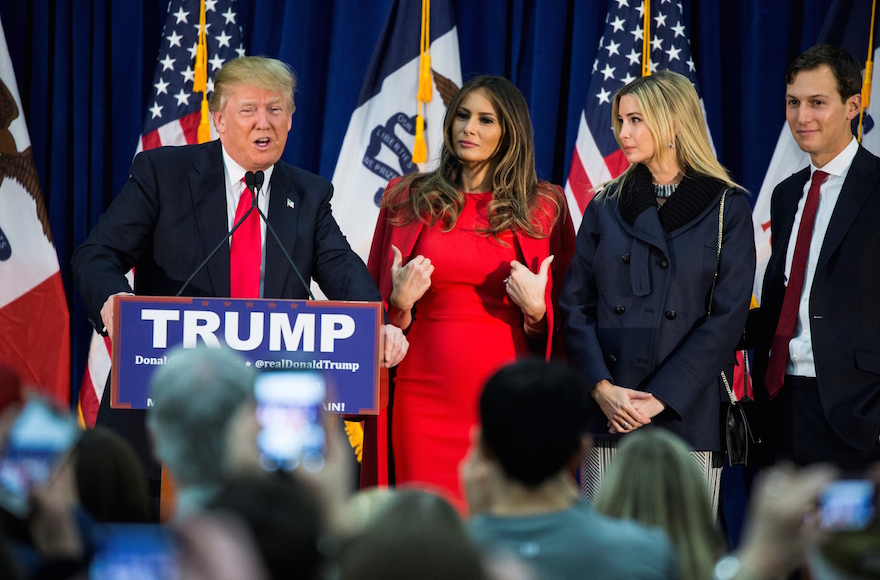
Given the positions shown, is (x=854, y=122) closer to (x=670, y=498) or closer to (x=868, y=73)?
(x=868, y=73)

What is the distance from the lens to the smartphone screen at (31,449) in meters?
1.35

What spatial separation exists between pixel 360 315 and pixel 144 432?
81 cm

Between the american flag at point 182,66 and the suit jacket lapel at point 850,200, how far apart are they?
3049mm

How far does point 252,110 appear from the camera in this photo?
3137 mm

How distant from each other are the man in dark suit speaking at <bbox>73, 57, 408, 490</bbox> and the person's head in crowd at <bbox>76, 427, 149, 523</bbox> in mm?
1316

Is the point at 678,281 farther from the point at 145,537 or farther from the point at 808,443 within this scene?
the point at 145,537

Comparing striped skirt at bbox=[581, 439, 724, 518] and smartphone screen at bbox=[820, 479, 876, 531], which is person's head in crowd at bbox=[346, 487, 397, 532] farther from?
striped skirt at bbox=[581, 439, 724, 518]

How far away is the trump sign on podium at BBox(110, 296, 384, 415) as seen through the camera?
240cm

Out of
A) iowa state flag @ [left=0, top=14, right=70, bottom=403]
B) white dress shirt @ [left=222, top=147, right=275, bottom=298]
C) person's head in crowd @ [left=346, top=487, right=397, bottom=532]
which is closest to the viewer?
person's head in crowd @ [left=346, top=487, right=397, bottom=532]

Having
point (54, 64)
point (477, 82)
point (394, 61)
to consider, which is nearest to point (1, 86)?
point (54, 64)

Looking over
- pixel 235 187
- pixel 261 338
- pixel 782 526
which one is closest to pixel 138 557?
pixel 782 526

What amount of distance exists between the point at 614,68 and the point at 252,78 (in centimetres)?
230

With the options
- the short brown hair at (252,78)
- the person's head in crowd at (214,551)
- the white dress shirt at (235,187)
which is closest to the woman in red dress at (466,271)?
the white dress shirt at (235,187)

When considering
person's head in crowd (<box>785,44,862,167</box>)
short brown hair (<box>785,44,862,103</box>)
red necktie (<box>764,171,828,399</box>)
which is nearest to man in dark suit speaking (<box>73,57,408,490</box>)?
red necktie (<box>764,171,828,399</box>)
